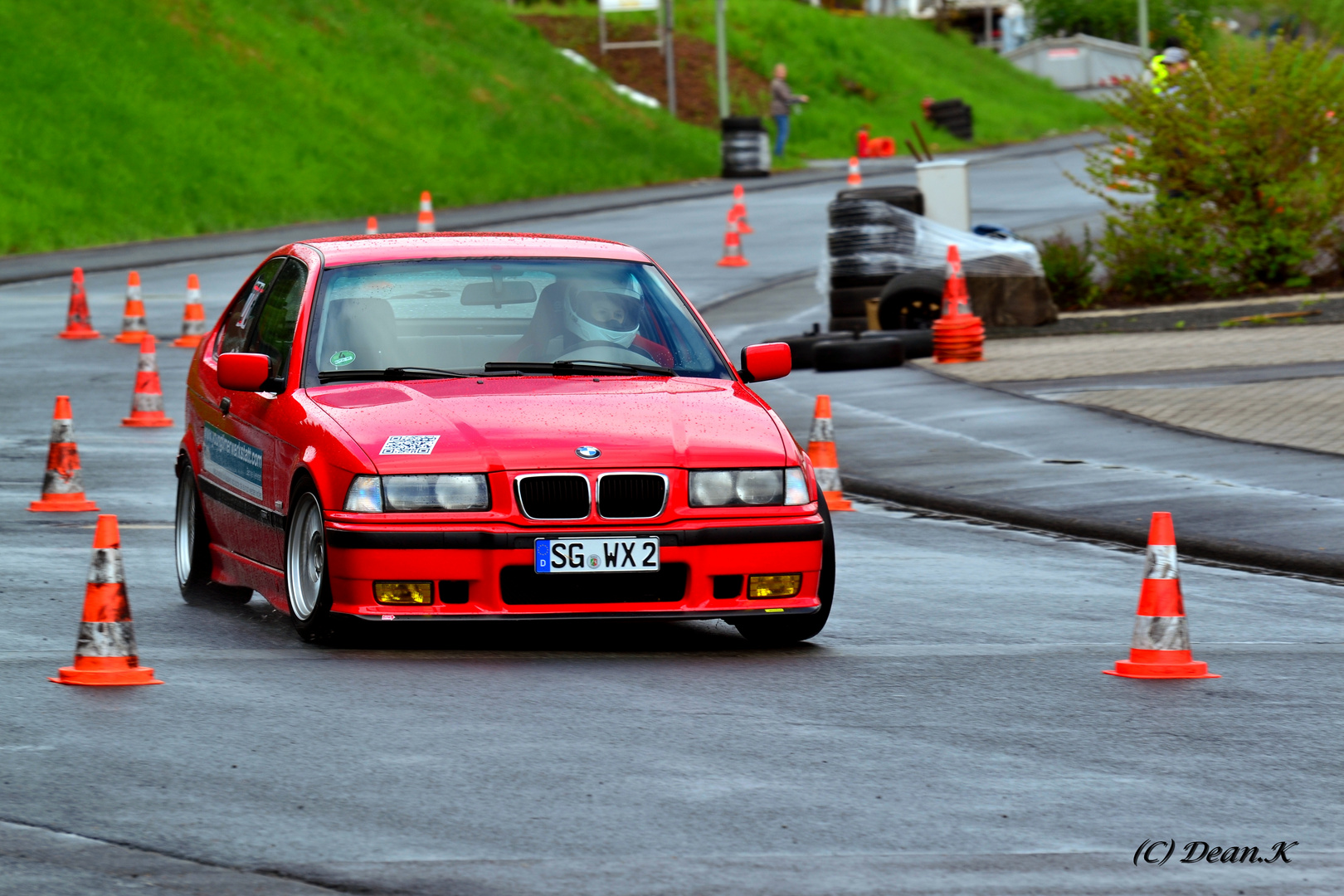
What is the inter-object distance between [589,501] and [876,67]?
66.0 meters

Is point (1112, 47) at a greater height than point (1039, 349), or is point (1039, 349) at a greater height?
point (1112, 47)

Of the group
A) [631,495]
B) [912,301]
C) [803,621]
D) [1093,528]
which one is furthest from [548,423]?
[912,301]

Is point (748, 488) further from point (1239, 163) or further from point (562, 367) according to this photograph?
point (1239, 163)

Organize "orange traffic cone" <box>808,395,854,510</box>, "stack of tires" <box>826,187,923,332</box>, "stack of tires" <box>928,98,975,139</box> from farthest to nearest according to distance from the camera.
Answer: "stack of tires" <box>928,98,975,139</box>
"stack of tires" <box>826,187,923,332</box>
"orange traffic cone" <box>808,395,854,510</box>

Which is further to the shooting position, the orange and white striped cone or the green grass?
the green grass

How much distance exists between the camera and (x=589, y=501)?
785 centimetres

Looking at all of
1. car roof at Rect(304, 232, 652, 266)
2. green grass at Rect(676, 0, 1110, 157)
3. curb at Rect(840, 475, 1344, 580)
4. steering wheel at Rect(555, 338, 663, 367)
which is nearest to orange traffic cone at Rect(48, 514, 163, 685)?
car roof at Rect(304, 232, 652, 266)

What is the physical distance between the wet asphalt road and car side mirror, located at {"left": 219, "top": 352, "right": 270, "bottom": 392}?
96cm

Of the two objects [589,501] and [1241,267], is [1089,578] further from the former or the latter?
[1241,267]

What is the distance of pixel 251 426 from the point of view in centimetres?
889

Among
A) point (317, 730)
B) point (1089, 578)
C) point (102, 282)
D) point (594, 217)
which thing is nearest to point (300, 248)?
point (317, 730)

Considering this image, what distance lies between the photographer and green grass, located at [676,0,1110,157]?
65.3 meters

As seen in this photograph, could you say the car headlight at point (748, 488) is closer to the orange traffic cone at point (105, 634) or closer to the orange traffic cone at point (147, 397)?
the orange traffic cone at point (105, 634)

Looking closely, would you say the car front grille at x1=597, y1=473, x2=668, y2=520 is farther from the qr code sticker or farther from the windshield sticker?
the windshield sticker
